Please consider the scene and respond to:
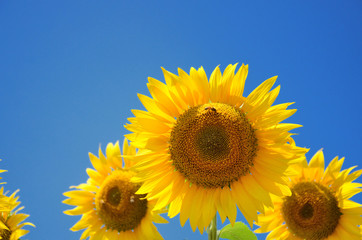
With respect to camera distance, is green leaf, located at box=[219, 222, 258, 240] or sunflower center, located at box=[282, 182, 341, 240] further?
sunflower center, located at box=[282, 182, 341, 240]

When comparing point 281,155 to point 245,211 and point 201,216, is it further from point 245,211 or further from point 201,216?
point 201,216

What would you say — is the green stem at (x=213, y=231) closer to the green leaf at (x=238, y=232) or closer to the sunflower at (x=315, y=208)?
the green leaf at (x=238, y=232)

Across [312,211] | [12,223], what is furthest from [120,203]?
[312,211]

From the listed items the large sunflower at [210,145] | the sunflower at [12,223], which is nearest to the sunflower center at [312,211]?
the large sunflower at [210,145]

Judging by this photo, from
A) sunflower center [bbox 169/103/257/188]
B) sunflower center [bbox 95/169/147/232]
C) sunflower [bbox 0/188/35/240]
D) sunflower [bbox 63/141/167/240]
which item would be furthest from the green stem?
sunflower [bbox 0/188/35/240]

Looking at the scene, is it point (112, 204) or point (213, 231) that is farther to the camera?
point (112, 204)

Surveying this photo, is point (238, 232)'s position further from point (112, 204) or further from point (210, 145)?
point (112, 204)

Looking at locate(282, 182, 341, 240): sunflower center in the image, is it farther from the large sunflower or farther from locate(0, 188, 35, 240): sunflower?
locate(0, 188, 35, 240): sunflower
